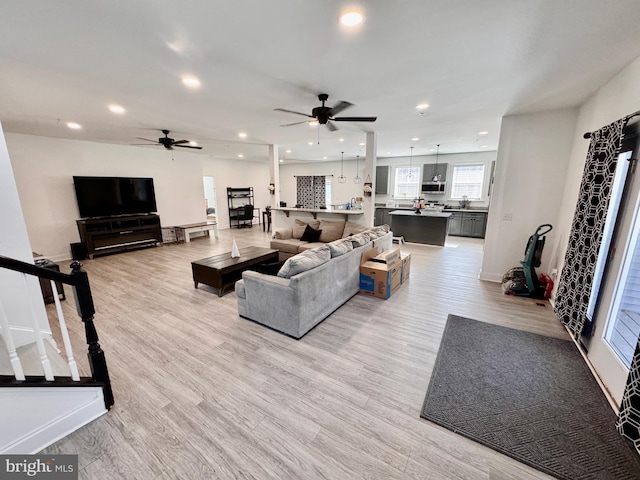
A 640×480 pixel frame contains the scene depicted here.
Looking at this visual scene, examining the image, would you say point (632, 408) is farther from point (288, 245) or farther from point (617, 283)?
point (288, 245)

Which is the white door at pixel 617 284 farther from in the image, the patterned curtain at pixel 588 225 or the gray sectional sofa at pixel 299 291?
the gray sectional sofa at pixel 299 291

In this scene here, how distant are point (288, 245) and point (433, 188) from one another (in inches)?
256

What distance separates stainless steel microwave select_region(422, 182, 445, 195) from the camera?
29.2 ft

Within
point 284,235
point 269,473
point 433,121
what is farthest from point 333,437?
point 433,121

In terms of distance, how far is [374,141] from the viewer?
217 inches

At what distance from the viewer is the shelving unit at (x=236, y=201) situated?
10.3 metres

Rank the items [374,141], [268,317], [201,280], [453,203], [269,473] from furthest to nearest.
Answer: [453,203] < [374,141] < [201,280] < [268,317] < [269,473]

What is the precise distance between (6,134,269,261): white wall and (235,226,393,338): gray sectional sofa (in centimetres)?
574

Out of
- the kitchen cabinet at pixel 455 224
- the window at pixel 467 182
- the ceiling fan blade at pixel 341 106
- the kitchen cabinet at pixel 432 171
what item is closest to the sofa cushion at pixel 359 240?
the ceiling fan blade at pixel 341 106

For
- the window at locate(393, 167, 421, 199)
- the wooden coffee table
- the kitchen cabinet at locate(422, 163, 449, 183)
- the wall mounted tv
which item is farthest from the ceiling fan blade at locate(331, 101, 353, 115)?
the window at locate(393, 167, 421, 199)

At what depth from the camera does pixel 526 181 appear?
4.04 m

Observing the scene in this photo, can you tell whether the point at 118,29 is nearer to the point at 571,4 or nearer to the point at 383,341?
the point at 571,4

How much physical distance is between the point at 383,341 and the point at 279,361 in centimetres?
111

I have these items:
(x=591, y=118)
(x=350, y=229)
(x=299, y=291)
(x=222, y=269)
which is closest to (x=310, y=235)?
(x=350, y=229)
